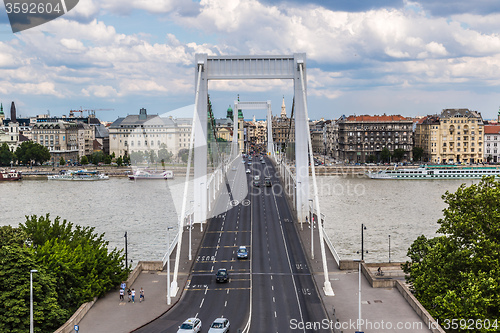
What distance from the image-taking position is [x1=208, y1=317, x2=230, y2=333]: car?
22.6 meters

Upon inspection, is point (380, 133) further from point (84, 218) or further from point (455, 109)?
point (84, 218)

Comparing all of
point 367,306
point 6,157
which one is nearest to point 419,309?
point 367,306

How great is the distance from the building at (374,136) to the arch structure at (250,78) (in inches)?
4018

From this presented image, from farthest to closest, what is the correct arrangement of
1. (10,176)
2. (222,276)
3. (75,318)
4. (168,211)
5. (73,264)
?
(10,176), (168,211), (222,276), (73,264), (75,318)

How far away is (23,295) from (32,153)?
12593 centimetres

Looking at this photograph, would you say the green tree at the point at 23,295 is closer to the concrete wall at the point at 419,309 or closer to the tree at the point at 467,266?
the concrete wall at the point at 419,309

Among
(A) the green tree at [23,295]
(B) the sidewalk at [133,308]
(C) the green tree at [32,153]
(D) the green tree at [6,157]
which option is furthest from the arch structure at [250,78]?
(D) the green tree at [6,157]

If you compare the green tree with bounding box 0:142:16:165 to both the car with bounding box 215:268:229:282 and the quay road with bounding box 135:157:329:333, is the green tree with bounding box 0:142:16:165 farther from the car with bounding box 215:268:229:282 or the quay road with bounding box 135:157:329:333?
the car with bounding box 215:268:229:282

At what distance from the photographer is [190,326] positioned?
74.8 feet

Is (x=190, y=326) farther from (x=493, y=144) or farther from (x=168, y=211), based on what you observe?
(x=493, y=144)

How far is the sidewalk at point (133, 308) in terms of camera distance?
79.0 feet

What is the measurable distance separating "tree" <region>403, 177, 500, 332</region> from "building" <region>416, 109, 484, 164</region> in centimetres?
12312

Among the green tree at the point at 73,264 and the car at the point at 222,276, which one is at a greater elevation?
the green tree at the point at 73,264

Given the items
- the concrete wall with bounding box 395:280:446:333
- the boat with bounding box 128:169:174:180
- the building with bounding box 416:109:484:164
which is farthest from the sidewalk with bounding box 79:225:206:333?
the building with bounding box 416:109:484:164
